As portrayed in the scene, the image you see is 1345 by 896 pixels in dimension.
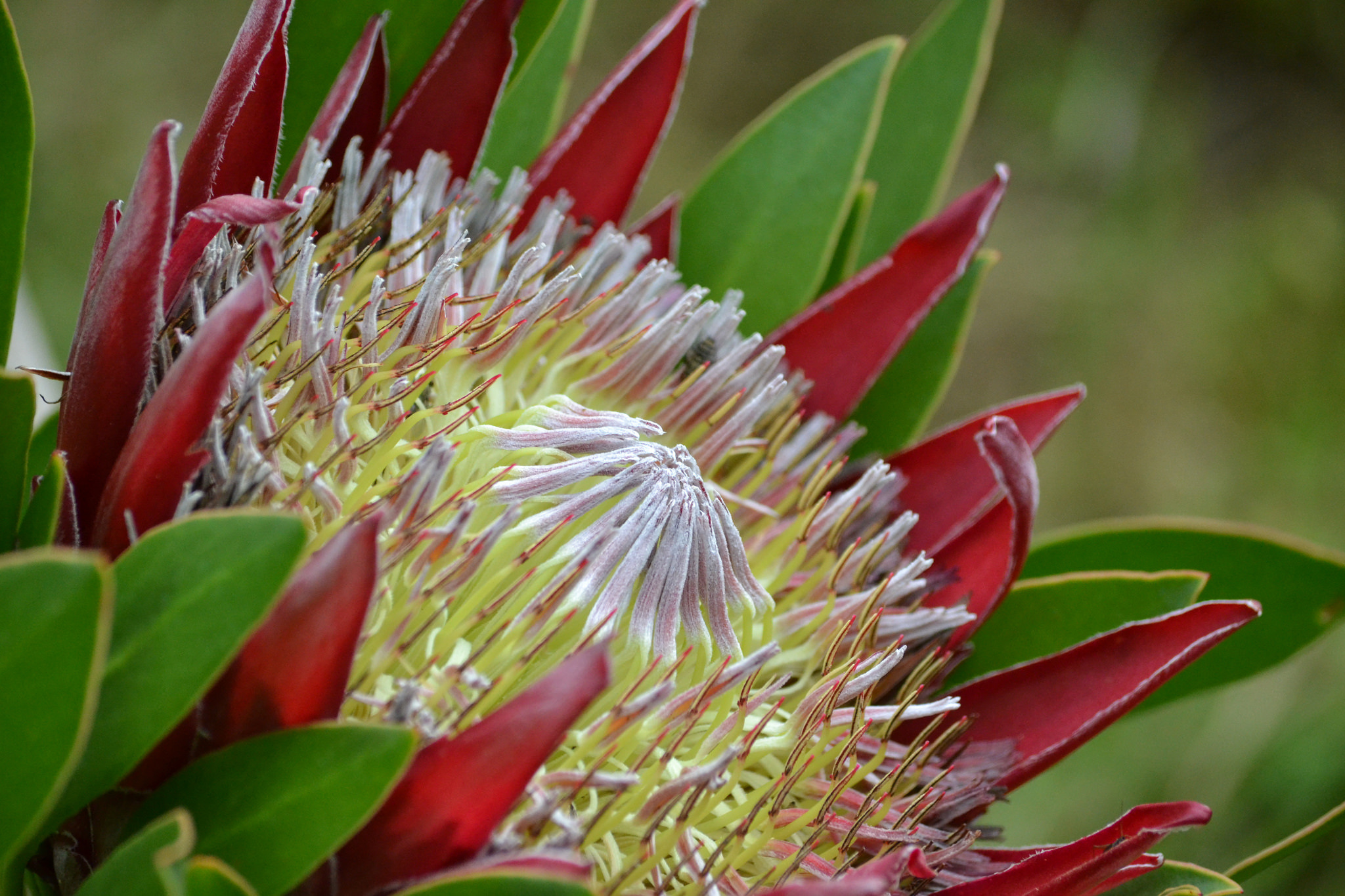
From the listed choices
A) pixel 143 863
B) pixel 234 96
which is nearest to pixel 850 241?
pixel 234 96

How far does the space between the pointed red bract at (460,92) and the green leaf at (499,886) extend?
23.4 inches

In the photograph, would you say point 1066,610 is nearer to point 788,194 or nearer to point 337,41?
point 788,194

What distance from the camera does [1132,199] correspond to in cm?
337

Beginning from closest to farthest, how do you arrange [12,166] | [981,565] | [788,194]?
[12,166]
[981,565]
[788,194]

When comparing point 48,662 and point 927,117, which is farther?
point 927,117

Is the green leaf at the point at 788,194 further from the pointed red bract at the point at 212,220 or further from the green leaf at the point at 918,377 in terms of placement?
the pointed red bract at the point at 212,220

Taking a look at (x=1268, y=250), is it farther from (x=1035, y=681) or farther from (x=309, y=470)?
(x=309, y=470)

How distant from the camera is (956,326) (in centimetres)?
114

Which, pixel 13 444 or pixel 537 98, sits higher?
pixel 537 98

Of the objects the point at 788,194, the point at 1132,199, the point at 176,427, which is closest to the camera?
the point at 176,427

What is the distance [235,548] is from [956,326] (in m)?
0.80

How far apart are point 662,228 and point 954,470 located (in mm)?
352

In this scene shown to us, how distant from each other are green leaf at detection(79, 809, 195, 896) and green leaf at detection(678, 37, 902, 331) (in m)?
0.73

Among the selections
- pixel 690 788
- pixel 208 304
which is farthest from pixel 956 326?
pixel 208 304
